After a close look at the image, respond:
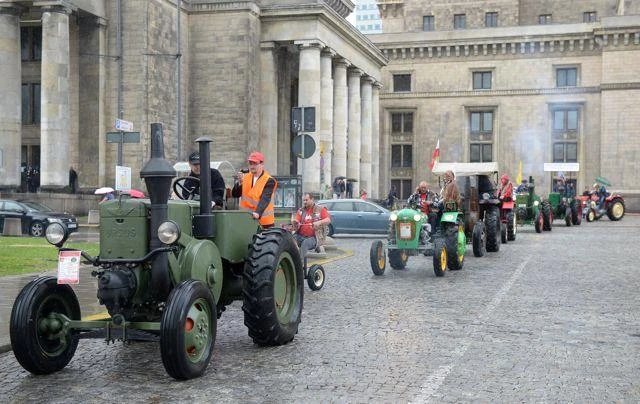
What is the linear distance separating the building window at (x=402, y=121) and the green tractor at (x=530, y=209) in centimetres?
4218

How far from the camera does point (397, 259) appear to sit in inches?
642

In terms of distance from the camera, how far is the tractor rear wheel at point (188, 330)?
6426 mm

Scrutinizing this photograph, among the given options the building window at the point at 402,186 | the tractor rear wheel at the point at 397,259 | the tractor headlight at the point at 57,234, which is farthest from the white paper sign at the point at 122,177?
the building window at the point at 402,186

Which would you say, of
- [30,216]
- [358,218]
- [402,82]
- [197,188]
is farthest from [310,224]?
[402,82]

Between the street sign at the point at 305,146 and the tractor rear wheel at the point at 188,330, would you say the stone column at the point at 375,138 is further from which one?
the tractor rear wheel at the point at 188,330

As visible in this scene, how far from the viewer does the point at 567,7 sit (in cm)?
7156

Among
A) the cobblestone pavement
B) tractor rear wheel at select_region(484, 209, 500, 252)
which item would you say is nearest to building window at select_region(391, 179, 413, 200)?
tractor rear wheel at select_region(484, 209, 500, 252)

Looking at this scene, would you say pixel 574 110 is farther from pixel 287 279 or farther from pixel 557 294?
pixel 287 279

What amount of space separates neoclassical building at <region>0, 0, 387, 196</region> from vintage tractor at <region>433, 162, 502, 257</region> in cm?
1828

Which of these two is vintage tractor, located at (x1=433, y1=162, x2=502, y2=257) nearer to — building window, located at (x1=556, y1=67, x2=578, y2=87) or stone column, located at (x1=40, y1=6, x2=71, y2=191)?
stone column, located at (x1=40, y1=6, x2=71, y2=191)

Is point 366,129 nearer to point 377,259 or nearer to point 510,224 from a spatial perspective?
point 510,224

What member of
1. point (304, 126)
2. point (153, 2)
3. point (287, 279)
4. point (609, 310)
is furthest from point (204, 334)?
point (153, 2)

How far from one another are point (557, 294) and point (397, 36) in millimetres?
60635

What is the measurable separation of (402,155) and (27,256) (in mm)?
57389
